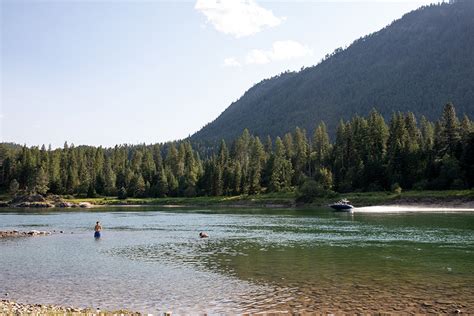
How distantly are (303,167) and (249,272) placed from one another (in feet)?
451

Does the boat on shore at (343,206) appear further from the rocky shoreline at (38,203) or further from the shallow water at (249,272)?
the rocky shoreline at (38,203)

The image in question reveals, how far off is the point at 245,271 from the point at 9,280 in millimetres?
16406

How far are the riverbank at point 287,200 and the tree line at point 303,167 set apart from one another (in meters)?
4.96

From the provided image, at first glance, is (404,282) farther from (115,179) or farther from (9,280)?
(115,179)

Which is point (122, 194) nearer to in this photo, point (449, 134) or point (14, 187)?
point (14, 187)

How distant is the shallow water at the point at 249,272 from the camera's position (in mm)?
23578

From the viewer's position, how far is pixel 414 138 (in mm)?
137875

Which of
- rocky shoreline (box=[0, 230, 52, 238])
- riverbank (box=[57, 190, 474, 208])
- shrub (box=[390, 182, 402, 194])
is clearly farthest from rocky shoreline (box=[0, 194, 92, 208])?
shrub (box=[390, 182, 402, 194])

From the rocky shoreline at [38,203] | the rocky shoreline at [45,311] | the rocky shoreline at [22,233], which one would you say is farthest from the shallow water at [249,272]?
the rocky shoreline at [38,203]

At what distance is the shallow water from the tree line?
230ft

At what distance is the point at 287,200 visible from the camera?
5325 inches

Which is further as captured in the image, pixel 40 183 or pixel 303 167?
pixel 40 183

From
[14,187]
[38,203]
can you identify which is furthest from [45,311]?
[14,187]

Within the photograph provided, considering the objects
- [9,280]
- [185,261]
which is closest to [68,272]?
[9,280]
